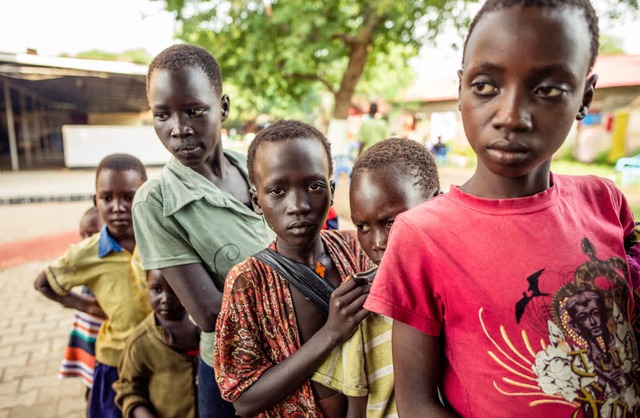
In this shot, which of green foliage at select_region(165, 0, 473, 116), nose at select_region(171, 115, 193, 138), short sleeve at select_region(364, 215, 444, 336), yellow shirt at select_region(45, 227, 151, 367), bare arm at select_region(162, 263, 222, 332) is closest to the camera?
short sleeve at select_region(364, 215, 444, 336)

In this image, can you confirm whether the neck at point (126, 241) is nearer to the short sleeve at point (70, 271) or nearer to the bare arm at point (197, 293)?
the short sleeve at point (70, 271)

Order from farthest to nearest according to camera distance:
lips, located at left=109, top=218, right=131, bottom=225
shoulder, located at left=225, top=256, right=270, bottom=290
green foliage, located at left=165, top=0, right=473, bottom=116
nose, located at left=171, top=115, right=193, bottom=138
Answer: green foliage, located at left=165, top=0, right=473, bottom=116 → lips, located at left=109, top=218, right=131, bottom=225 → nose, located at left=171, top=115, right=193, bottom=138 → shoulder, located at left=225, top=256, right=270, bottom=290

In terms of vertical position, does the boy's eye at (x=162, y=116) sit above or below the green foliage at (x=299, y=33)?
below

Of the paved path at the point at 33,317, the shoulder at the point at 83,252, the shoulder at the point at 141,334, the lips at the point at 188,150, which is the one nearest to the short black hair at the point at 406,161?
the lips at the point at 188,150

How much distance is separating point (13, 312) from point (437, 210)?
5.34 metres

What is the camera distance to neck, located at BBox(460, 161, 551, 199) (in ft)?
3.01

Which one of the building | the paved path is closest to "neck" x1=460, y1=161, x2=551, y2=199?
the paved path

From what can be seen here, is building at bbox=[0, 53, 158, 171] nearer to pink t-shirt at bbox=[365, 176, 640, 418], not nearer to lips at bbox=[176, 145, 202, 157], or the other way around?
lips at bbox=[176, 145, 202, 157]

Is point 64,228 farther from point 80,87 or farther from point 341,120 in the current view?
point 80,87

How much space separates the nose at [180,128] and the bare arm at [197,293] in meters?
0.50

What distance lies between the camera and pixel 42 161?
66.9ft

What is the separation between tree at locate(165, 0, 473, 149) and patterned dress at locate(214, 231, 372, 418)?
918cm

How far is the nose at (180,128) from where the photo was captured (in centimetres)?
162

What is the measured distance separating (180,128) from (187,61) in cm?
27
